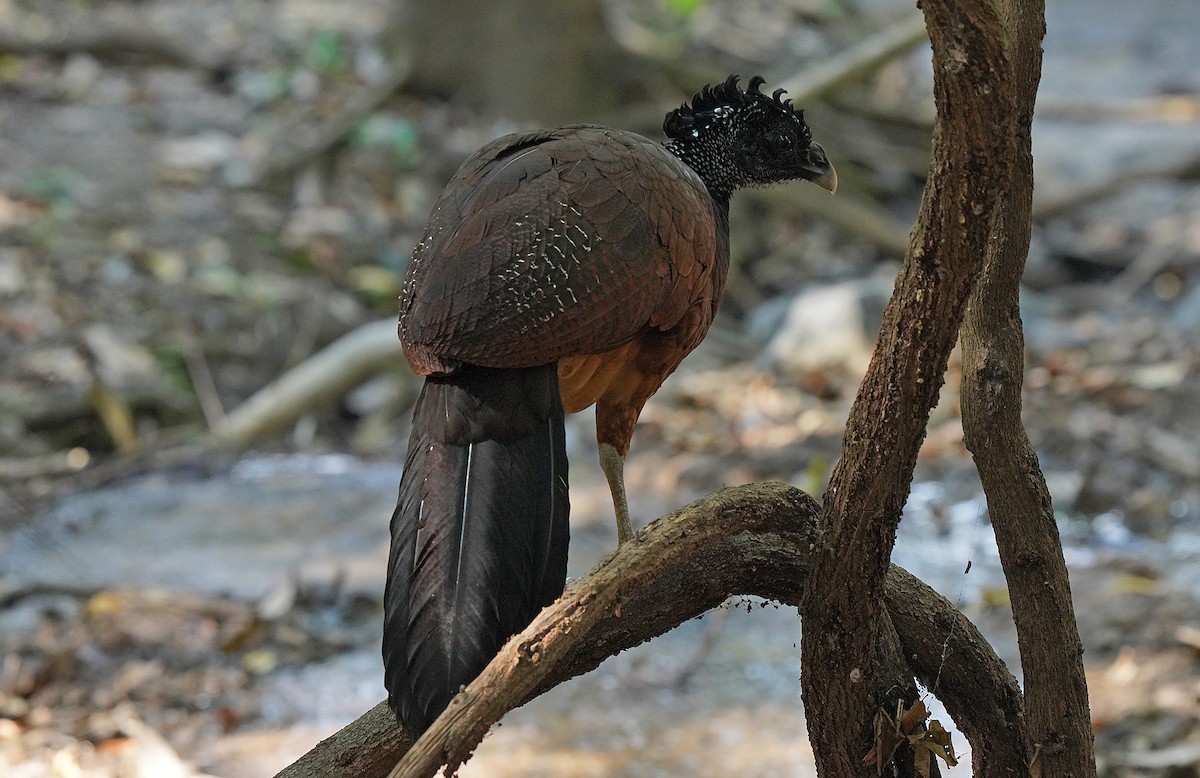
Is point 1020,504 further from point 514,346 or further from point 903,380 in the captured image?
point 514,346

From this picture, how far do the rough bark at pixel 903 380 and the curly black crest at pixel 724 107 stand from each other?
1.11 meters

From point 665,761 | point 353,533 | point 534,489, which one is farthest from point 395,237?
point 534,489

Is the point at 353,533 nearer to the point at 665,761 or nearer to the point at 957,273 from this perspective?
the point at 665,761

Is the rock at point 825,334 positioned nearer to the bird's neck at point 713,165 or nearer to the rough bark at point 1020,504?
the bird's neck at point 713,165

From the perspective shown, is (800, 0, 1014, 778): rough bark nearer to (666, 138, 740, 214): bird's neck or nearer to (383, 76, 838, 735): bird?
(383, 76, 838, 735): bird

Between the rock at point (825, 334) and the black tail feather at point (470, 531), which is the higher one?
the rock at point (825, 334)

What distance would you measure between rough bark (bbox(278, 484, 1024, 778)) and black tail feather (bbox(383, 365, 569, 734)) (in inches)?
5.2

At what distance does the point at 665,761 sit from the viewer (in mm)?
3691

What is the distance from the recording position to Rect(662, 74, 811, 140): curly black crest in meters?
2.87

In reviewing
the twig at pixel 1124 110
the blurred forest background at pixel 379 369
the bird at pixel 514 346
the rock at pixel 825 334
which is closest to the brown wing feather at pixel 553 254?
the bird at pixel 514 346

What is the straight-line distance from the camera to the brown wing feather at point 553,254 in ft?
6.86

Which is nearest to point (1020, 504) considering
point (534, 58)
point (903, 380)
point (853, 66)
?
point (903, 380)

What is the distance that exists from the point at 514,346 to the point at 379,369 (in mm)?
4602

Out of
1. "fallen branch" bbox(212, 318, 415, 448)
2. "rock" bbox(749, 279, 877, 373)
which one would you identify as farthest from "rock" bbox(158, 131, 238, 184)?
"rock" bbox(749, 279, 877, 373)
